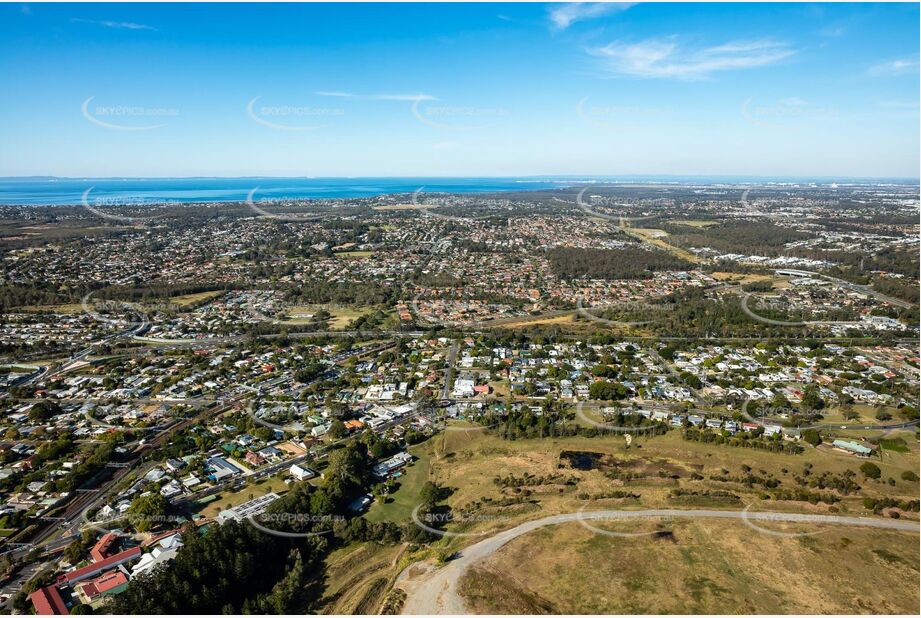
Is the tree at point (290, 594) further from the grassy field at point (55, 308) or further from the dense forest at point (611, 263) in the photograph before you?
the dense forest at point (611, 263)

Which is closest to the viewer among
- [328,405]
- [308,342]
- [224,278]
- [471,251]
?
[328,405]

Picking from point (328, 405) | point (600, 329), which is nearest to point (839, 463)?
point (600, 329)

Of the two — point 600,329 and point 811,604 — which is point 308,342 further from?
point 811,604

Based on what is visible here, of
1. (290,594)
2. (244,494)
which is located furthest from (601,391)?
(290,594)

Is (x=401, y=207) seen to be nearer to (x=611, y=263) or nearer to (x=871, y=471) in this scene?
(x=611, y=263)

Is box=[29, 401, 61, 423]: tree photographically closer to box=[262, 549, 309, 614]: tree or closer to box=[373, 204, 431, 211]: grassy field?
box=[262, 549, 309, 614]: tree

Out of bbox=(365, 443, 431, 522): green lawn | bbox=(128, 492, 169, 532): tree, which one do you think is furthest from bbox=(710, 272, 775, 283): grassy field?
bbox=(128, 492, 169, 532): tree

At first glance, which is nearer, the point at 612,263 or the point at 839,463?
the point at 839,463
